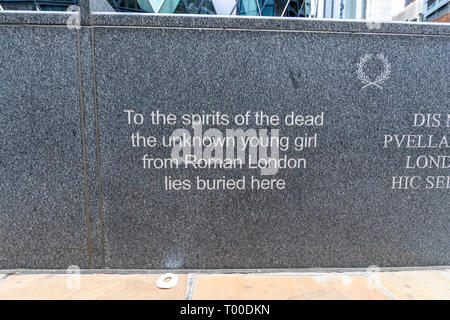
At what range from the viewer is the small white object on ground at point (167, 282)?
5.87 ft

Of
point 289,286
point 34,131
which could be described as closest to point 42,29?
point 34,131

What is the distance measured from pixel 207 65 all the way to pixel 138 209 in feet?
3.98

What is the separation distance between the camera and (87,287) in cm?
178

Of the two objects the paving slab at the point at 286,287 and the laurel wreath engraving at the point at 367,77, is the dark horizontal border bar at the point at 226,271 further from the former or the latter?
the laurel wreath engraving at the point at 367,77

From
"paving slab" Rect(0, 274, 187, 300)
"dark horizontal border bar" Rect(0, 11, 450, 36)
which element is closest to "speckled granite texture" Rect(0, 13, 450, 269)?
"dark horizontal border bar" Rect(0, 11, 450, 36)

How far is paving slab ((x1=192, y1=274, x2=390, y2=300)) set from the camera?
1.70 m

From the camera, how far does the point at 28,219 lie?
1.95 m

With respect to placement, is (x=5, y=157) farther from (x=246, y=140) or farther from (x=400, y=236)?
(x=400, y=236)

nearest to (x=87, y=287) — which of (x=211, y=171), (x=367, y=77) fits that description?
(x=211, y=171)

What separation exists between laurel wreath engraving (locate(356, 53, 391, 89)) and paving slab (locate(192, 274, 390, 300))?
1.47 metres

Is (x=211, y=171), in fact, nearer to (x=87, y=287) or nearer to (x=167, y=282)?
(x=167, y=282)

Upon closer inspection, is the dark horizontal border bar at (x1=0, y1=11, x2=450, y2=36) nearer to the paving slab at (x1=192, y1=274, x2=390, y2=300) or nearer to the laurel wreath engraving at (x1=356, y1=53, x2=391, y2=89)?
the laurel wreath engraving at (x1=356, y1=53, x2=391, y2=89)

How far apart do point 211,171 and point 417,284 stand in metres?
1.72

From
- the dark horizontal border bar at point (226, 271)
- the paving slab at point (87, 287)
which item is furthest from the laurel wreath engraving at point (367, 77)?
the paving slab at point (87, 287)
